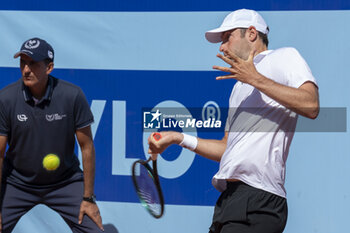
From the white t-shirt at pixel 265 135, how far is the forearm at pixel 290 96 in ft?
0.51

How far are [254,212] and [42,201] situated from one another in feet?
4.70

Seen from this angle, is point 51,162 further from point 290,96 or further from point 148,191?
point 290,96

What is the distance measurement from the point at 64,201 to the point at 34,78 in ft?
2.42

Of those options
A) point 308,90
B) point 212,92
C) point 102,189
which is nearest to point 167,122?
point 212,92

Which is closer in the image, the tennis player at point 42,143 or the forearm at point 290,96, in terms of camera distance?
the forearm at point 290,96

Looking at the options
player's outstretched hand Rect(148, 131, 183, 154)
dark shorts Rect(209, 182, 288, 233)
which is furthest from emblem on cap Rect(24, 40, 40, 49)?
dark shorts Rect(209, 182, 288, 233)

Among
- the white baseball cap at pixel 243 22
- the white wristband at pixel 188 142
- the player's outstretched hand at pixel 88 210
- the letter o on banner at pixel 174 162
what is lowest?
the player's outstretched hand at pixel 88 210

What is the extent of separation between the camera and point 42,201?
3.49 m

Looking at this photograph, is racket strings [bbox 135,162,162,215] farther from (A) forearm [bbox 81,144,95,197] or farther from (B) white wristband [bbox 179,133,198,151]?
(B) white wristband [bbox 179,133,198,151]

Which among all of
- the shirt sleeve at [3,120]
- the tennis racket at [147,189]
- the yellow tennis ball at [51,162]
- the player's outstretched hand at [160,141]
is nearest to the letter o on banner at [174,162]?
the tennis racket at [147,189]

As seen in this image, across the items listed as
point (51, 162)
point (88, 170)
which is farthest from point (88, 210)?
point (51, 162)

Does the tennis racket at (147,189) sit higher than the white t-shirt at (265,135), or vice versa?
the white t-shirt at (265,135)

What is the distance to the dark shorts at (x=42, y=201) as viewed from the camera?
343 cm

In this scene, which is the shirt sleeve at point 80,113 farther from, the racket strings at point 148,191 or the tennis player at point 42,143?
the racket strings at point 148,191
